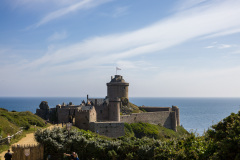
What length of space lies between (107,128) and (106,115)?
274 inches

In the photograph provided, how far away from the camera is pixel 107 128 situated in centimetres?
3981

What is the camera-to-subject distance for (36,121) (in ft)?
120

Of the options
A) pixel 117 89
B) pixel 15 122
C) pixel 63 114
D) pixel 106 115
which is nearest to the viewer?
pixel 15 122

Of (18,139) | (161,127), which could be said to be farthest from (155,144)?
(161,127)

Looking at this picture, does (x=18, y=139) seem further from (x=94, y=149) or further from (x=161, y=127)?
(x=161, y=127)

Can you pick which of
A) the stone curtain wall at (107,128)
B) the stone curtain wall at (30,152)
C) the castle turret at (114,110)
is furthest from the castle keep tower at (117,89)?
the stone curtain wall at (30,152)

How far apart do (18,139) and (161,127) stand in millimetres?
37286

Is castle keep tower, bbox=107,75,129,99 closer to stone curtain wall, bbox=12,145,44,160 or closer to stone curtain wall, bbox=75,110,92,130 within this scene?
stone curtain wall, bbox=75,110,92,130

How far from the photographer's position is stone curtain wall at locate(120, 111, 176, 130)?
50606 mm

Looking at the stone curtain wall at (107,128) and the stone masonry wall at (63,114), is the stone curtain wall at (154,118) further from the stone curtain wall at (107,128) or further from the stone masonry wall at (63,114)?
the stone masonry wall at (63,114)

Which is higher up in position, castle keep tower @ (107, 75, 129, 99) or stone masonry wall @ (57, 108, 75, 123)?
castle keep tower @ (107, 75, 129, 99)

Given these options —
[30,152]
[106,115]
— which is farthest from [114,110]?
[30,152]

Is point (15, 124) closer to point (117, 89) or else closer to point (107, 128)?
point (107, 128)

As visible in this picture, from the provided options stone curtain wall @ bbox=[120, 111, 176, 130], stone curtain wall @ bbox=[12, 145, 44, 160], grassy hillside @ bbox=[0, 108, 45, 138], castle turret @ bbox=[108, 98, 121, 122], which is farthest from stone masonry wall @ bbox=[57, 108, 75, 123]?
stone curtain wall @ bbox=[12, 145, 44, 160]
